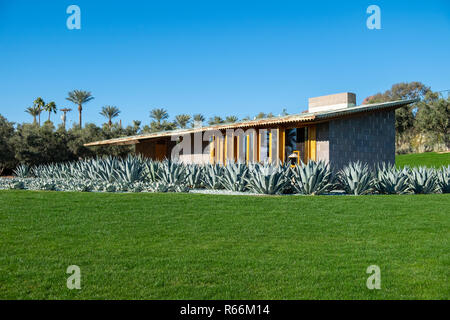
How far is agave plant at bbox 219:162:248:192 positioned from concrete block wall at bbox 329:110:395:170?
388 centimetres

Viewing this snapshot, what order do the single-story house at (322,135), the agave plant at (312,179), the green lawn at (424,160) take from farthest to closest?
the green lawn at (424,160) < the single-story house at (322,135) < the agave plant at (312,179)

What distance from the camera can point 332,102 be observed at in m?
19.3

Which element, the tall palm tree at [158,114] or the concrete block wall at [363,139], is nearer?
the concrete block wall at [363,139]

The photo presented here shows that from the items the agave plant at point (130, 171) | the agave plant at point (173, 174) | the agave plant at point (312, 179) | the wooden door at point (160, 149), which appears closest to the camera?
the agave plant at point (312, 179)

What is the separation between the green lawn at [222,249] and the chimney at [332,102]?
10279 mm

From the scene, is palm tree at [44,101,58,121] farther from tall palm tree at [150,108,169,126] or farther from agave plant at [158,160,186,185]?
agave plant at [158,160,186,185]

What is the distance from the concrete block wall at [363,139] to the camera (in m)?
15.1

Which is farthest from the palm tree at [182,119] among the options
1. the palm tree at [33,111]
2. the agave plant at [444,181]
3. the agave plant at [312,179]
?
the agave plant at [312,179]

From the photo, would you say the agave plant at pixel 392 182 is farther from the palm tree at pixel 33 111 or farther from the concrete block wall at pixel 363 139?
the palm tree at pixel 33 111

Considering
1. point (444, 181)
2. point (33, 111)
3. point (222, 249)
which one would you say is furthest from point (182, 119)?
point (222, 249)

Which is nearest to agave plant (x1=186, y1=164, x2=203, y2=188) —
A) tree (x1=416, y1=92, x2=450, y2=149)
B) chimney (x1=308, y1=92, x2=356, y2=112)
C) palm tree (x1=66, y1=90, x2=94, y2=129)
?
chimney (x1=308, y1=92, x2=356, y2=112)

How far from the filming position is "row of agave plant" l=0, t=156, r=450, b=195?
1159cm

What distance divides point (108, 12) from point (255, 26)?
6.01 metres

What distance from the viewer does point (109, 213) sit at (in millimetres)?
7734
